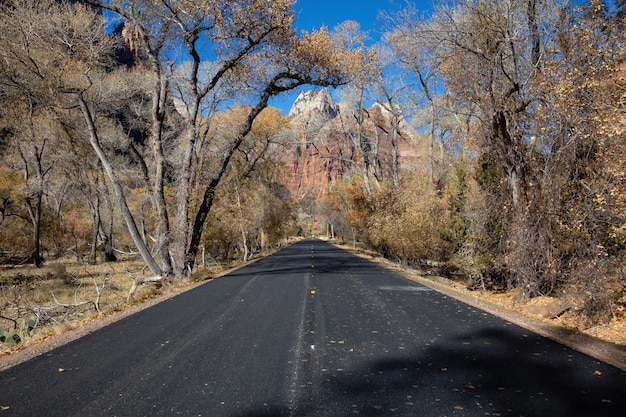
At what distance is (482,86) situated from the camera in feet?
35.8

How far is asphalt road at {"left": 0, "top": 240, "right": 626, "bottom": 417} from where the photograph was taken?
4.04 metres

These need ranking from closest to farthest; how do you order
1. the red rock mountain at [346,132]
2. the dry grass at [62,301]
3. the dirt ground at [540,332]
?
the dirt ground at [540,332] → the dry grass at [62,301] → the red rock mountain at [346,132]

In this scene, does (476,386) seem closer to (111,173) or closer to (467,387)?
(467,387)

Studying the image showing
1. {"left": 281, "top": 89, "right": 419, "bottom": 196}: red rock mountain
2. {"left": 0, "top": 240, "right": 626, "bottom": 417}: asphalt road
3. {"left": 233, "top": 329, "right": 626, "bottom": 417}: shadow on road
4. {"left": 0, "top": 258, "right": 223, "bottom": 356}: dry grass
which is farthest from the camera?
{"left": 281, "top": 89, "right": 419, "bottom": 196}: red rock mountain

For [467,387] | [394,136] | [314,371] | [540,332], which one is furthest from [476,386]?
[394,136]

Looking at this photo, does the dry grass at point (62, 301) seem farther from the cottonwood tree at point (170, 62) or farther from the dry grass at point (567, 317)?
the dry grass at point (567, 317)

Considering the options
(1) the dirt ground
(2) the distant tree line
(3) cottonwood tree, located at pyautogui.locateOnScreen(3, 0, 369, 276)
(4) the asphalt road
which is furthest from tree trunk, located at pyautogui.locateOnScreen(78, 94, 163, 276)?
(2) the distant tree line

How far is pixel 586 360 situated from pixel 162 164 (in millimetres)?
14249

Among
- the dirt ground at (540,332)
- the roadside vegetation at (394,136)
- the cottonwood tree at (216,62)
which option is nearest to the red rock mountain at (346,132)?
the roadside vegetation at (394,136)

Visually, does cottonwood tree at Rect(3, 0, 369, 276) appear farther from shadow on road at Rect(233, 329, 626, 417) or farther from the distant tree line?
shadow on road at Rect(233, 329, 626, 417)

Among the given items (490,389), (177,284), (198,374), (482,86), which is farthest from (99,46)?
(490,389)

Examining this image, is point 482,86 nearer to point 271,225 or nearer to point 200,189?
point 200,189

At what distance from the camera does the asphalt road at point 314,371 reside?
4043 mm

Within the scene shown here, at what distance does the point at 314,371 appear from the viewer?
5035 mm
